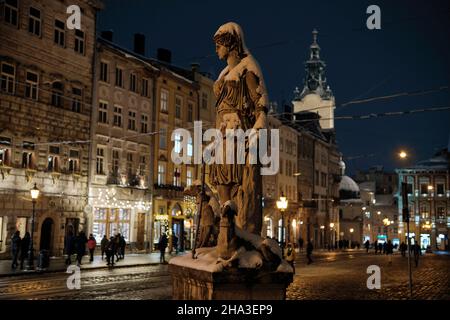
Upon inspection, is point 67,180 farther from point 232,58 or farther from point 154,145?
point 232,58

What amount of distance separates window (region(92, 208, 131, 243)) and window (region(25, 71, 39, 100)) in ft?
30.8

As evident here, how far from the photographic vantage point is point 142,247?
43.6m

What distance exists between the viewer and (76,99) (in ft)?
122

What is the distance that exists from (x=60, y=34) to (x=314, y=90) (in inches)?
3412

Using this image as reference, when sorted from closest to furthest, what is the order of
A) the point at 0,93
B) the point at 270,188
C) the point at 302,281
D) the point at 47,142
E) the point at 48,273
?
1. the point at 302,281
2. the point at 48,273
3. the point at 0,93
4. the point at 47,142
5. the point at 270,188

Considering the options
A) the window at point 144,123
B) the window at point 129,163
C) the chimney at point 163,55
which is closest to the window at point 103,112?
the window at point 129,163

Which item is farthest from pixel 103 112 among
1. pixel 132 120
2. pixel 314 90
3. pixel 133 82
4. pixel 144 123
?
pixel 314 90

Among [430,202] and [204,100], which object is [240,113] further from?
[430,202]

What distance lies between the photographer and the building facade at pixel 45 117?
104 feet

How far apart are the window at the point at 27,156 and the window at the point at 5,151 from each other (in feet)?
3.61

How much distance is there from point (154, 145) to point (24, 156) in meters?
14.4

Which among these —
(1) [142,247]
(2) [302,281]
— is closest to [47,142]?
(1) [142,247]

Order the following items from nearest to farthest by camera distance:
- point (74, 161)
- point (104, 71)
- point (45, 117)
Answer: point (45, 117) < point (74, 161) < point (104, 71)

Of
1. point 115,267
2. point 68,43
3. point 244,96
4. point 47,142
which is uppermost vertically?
point 68,43
